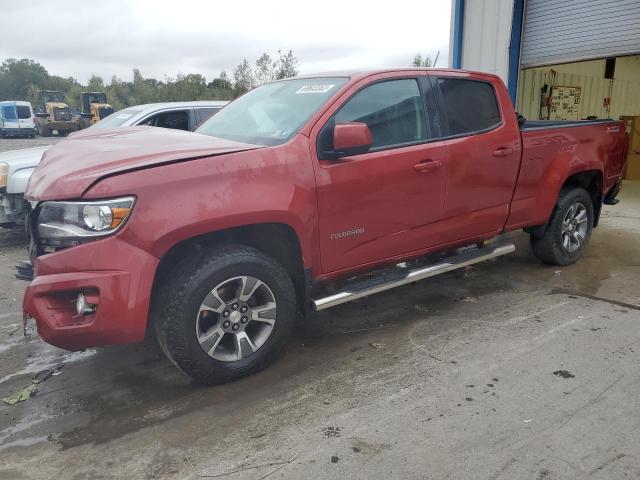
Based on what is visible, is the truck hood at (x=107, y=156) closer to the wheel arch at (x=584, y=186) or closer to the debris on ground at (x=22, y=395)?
the debris on ground at (x=22, y=395)

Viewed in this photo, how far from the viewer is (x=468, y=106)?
425cm

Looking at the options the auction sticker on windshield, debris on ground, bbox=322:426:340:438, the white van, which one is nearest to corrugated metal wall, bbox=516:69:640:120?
the auction sticker on windshield

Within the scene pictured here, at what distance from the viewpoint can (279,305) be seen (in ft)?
10.6

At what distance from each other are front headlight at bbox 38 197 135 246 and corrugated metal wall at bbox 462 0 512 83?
7872mm

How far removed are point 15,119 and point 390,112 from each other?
3661cm

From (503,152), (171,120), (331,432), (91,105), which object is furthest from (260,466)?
(91,105)

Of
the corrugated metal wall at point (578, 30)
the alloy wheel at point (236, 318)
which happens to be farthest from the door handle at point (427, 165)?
the corrugated metal wall at point (578, 30)

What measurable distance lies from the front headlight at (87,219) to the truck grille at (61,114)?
3800 cm

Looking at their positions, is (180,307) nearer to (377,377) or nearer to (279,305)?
(279,305)

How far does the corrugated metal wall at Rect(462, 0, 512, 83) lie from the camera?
8.67m

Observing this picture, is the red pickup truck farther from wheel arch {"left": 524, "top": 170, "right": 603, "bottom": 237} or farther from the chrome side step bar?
wheel arch {"left": 524, "top": 170, "right": 603, "bottom": 237}

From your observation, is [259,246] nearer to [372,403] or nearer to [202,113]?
[372,403]

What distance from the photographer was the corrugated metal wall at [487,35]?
28.5 feet

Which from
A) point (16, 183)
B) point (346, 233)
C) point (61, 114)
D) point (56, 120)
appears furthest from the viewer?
point (56, 120)
